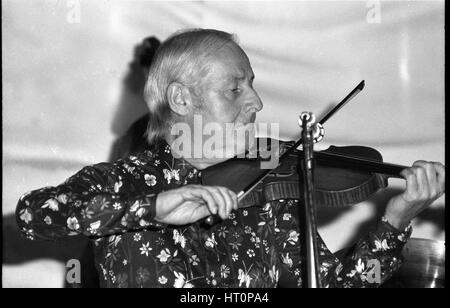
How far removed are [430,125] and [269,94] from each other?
22.9 inches

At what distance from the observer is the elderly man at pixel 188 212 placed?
1.42 metres

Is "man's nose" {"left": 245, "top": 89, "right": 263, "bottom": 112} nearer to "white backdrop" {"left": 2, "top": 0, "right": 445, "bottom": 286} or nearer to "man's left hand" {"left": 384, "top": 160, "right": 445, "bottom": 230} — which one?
"man's left hand" {"left": 384, "top": 160, "right": 445, "bottom": 230}

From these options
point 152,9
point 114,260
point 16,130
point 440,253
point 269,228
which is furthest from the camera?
point 152,9

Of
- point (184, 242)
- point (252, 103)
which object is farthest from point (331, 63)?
point (184, 242)

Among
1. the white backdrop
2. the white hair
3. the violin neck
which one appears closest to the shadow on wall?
the white backdrop

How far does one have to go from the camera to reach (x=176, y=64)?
5.81 ft

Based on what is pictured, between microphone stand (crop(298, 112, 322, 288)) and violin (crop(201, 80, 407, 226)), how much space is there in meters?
0.22

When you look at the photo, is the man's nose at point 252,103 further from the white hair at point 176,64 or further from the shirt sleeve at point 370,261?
the shirt sleeve at point 370,261

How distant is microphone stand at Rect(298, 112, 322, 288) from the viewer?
1328 millimetres

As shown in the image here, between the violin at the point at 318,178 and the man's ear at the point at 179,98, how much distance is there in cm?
18

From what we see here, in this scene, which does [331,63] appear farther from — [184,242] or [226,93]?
[184,242]
